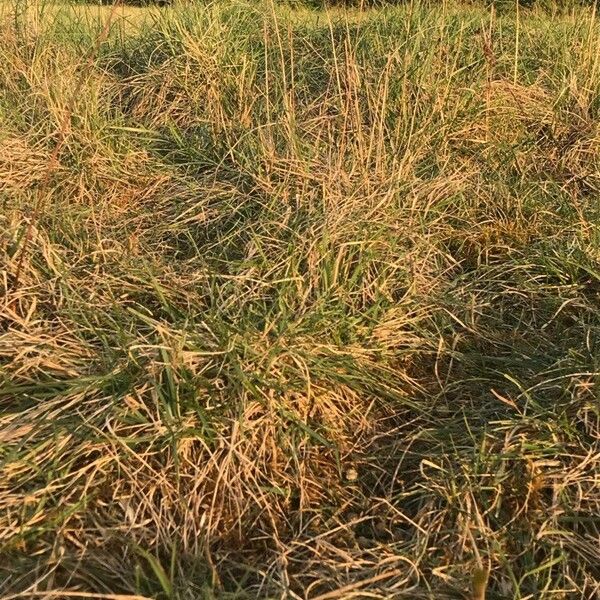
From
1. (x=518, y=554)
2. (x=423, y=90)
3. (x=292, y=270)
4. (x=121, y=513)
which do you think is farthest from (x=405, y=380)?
(x=423, y=90)

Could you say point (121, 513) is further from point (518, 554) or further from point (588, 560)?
point (588, 560)

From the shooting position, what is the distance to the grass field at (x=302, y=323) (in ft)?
5.44

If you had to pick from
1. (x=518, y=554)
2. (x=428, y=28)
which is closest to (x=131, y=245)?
(x=518, y=554)

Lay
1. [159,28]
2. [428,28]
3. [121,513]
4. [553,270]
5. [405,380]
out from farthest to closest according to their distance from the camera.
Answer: [159,28]
[428,28]
[553,270]
[405,380]
[121,513]

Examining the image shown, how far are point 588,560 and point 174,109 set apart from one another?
105 inches

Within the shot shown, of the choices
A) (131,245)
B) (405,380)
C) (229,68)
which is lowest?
(405,380)

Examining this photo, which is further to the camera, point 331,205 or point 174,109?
point 174,109

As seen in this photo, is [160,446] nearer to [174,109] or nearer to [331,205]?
[331,205]

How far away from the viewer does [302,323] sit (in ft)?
6.94

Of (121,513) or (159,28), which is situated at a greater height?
(159,28)

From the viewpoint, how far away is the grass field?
166 cm

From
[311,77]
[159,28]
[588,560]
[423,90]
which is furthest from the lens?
[159,28]

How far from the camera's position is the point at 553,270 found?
8.06 feet

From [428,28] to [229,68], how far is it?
3.11ft
